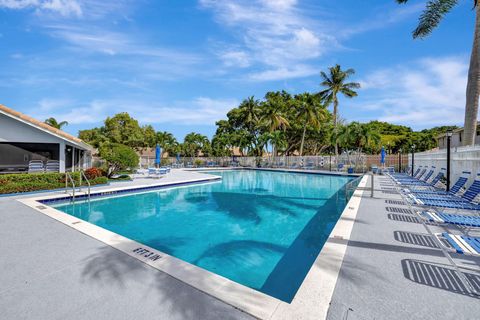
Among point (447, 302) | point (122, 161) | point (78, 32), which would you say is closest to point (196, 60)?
point (78, 32)

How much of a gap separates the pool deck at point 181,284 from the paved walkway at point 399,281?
11 millimetres

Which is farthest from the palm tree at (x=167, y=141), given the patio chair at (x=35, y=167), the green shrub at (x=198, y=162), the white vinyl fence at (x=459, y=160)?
the white vinyl fence at (x=459, y=160)

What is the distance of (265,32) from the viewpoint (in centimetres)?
1282

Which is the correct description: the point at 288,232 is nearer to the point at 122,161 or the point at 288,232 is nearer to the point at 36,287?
the point at 36,287

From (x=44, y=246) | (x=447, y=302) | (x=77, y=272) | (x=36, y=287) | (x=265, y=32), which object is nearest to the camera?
(x=447, y=302)

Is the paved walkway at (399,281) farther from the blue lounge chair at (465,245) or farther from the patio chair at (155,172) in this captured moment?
the patio chair at (155,172)

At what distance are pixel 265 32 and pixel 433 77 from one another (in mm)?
11082

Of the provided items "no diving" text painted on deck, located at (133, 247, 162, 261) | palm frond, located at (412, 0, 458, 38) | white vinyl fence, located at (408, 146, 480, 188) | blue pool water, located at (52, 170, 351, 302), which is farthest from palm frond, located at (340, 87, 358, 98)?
"no diving" text painted on deck, located at (133, 247, 162, 261)

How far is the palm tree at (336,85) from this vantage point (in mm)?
33812

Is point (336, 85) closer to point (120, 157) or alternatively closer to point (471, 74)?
point (471, 74)

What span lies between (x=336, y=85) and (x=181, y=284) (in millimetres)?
36331

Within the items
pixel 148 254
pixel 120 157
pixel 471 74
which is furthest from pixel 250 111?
pixel 148 254

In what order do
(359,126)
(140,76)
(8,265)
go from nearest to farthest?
(8,265) → (140,76) → (359,126)

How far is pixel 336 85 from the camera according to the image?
3412cm
